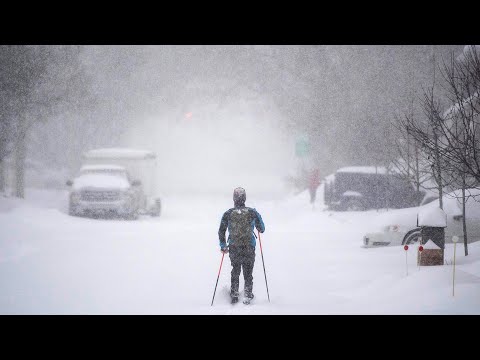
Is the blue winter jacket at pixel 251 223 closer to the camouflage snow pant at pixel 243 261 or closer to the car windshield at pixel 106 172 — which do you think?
the camouflage snow pant at pixel 243 261

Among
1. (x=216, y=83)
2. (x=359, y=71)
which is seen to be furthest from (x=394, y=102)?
(x=216, y=83)

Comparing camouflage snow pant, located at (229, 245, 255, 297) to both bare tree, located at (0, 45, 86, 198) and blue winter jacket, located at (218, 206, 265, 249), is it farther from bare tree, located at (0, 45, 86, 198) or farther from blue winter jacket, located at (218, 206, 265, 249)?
bare tree, located at (0, 45, 86, 198)

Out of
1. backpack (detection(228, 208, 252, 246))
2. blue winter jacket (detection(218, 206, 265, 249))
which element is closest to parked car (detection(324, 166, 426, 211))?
blue winter jacket (detection(218, 206, 265, 249))

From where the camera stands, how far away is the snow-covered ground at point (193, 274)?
21.2 feet

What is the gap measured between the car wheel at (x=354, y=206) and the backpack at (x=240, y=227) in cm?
1338

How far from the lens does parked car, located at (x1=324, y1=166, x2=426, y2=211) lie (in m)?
18.2

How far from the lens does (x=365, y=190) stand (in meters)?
19.3

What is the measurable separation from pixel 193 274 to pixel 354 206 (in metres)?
11.9

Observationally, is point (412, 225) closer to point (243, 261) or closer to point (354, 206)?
point (243, 261)

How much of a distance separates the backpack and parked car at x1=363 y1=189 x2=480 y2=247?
4787mm

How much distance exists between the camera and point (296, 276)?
891 cm
